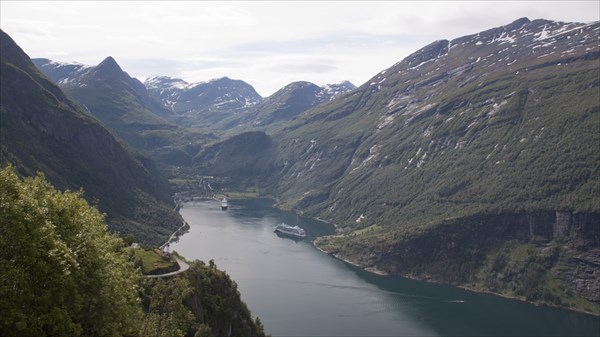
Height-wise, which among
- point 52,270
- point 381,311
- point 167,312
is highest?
point 52,270

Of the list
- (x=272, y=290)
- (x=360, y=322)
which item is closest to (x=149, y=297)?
(x=360, y=322)

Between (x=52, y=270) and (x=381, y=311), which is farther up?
(x=52, y=270)

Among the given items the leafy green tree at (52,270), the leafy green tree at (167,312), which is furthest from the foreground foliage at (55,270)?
the leafy green tree at (167,312)

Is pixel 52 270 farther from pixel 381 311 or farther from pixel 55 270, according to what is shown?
pixel 381 311

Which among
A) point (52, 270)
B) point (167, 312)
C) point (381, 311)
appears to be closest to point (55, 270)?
point (52, 270)

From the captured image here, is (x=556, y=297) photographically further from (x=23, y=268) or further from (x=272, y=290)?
(x=23, y=268)

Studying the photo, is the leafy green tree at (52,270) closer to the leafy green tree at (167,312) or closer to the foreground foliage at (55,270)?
the foreground foliage at (55,270)

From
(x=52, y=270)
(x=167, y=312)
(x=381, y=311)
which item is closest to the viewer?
(x=52, y=270)

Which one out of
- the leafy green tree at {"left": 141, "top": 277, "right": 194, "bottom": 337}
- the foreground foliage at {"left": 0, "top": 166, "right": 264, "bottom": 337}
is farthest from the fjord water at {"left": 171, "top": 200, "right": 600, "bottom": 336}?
the foreground foliage at {"left": 0, "top": 166, "right": 264, "bottom": 337}

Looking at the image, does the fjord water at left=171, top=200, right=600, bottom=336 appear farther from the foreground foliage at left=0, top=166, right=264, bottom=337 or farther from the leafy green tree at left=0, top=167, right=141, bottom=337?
the leafy green tree at left=0, top=167, right=141, bottom=337
